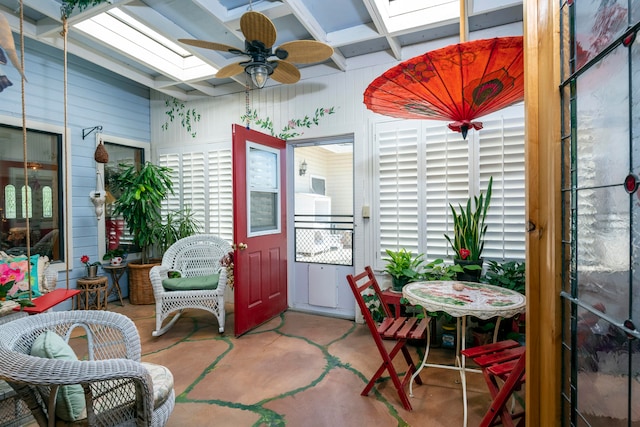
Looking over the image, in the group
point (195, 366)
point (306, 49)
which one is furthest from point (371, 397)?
point (306, 49)

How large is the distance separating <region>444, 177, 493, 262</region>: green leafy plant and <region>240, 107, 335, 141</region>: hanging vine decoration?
5.79 ft

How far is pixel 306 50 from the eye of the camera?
2439 millimetres

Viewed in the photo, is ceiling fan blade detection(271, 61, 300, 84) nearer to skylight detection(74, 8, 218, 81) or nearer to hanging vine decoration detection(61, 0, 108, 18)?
skylight detection(74, 8, 218, 81)

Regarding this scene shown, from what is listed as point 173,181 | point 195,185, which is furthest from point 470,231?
point 173,181

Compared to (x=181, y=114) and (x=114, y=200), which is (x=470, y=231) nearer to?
(x=181, y=114)

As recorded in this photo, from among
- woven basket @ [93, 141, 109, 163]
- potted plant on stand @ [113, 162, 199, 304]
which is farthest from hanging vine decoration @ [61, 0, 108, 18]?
potted plant on stand @ [113, 162, 199, 304]

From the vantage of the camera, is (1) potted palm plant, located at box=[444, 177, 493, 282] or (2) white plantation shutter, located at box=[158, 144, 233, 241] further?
(2) white plantation shutter, located at box=[158, 144, 233, 241]

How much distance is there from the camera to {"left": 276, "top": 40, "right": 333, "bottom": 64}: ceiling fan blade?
2.33 meters

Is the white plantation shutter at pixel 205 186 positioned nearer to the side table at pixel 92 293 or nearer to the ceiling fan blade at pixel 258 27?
the side table at pixel 92 293

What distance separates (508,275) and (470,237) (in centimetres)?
42

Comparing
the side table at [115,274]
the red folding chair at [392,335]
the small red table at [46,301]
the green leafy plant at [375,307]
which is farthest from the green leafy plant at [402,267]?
the side table at [115,274]

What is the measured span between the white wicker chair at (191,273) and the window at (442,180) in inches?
→ 67.6

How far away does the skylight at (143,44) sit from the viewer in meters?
2.86

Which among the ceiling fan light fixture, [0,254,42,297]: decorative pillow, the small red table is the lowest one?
the small red table
